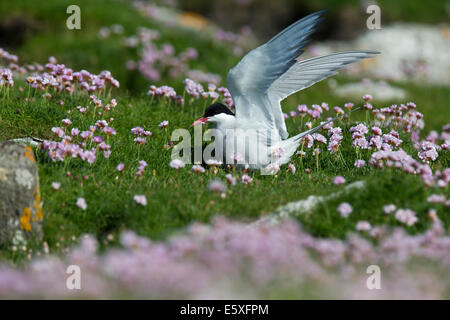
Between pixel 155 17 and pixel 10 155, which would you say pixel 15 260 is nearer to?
pixel 10 155

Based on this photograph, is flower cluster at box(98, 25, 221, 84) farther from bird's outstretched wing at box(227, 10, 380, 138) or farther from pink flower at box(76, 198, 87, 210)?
pink flower at box(76, 198, 87, 210)

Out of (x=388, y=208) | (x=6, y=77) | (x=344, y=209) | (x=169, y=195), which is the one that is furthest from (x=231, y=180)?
(x=6, y=77)

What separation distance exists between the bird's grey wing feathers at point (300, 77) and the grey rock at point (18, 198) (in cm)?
314

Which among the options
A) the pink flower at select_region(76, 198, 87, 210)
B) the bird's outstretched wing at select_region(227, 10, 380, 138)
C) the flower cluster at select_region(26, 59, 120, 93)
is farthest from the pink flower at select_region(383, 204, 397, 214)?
the flower cluster at select_region(26, 59, 120, 93)

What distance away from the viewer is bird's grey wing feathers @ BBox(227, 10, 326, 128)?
720 centimetres

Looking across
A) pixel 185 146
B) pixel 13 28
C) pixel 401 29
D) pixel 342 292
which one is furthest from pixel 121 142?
pixel 401 29

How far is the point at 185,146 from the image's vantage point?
322 inches

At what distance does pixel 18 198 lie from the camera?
19.2 ft

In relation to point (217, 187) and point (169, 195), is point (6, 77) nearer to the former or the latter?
point (169, 195)

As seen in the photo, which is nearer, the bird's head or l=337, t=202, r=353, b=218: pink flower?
l=337, t=202, r=353, b=218: pink flower

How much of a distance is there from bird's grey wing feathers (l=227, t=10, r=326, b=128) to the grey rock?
2.44m

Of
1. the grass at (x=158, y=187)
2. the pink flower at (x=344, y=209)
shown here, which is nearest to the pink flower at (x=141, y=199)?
the grass at (x=158, y=187)

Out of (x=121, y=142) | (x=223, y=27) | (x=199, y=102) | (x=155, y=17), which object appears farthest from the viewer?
(x=223, y=27)

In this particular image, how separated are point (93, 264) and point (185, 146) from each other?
2899mm
